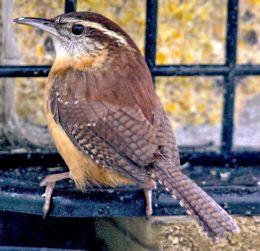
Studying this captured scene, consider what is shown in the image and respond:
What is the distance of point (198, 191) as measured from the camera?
457 centimetres

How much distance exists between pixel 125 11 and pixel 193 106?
0.68m

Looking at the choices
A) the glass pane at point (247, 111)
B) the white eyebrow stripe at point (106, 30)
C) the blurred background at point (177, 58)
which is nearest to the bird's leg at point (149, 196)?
the blurred background at point (177, 58)

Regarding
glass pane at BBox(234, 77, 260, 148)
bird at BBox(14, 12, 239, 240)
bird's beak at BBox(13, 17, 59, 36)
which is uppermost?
bird's beak at BBox(13, 17, 59, 36)

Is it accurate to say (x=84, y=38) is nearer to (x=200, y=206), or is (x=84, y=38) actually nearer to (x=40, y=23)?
(x=40, y=23)

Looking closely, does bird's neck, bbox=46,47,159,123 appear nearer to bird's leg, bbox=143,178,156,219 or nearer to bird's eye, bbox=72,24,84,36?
bird's eye, bbox=72,24,84,36

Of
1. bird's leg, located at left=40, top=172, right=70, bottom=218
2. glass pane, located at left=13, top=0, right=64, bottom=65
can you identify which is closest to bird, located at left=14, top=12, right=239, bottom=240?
bird's leg, located at left=40, top=172, right=70, bottom=218

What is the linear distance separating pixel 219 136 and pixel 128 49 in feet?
4.12

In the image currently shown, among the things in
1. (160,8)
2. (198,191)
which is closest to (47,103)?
(198,191)

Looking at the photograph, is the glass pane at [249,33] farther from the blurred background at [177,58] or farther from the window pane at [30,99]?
the window pane at [30,99]

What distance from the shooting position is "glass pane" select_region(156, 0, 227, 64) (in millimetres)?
6180

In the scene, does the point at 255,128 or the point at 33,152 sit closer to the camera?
the point at 33,152

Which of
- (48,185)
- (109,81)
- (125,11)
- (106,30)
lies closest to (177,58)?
(125,11)

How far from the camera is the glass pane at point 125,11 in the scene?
6.01m

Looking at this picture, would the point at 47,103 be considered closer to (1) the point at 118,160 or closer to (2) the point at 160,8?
(1) the point at 118,160
